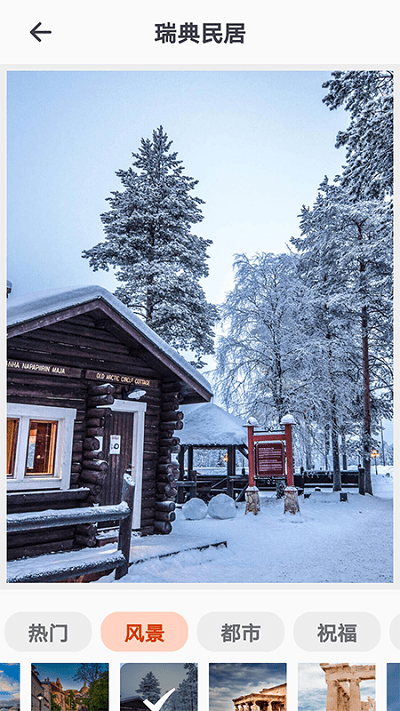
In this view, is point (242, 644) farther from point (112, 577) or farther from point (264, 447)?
point (264, 447)

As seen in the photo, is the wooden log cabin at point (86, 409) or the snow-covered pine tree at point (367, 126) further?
the snow-covered pine tree at point (367, 126)

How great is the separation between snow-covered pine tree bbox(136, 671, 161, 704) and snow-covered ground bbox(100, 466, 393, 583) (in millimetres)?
3729

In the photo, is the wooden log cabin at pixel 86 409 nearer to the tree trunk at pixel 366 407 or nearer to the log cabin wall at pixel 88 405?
the log cabin wall at pixel 88 405

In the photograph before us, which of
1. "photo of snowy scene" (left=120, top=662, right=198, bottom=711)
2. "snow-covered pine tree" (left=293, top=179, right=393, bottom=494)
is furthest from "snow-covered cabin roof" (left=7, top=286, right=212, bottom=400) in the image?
"snow-covered pine tree" (left=293, top=179, right=393, bottom=494)

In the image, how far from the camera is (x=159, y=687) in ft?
7.79

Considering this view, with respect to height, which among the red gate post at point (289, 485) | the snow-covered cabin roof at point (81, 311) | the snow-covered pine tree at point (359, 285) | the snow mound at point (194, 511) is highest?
the snow-covered pine tree at point (359, 285)

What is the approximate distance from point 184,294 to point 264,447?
7.03m

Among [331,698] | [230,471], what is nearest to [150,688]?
[331,698]

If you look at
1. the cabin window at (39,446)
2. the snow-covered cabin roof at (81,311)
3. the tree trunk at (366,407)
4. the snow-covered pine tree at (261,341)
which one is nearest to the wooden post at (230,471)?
the snow-covered pine tree at (261,341)

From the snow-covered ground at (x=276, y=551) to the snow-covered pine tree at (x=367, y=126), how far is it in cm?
752

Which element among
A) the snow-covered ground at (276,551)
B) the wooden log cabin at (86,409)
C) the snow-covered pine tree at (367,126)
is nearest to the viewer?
the snow-covered ground at (276,551)

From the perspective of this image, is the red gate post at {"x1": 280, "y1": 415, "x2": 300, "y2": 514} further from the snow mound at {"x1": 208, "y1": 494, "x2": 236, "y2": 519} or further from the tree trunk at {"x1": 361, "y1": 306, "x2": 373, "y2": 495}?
the tree trunk at {"x1": 361, "y1": 306, "x2": 373, "y2": 495}

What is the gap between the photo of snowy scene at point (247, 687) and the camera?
2363 millimetres
